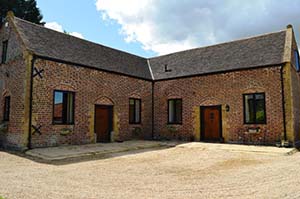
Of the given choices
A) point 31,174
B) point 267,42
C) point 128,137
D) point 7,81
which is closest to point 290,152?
point 267,42

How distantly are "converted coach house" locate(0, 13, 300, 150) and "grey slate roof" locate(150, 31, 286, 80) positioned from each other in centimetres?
6

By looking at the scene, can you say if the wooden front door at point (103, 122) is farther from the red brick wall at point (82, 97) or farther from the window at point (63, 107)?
the window at point (63, 107)

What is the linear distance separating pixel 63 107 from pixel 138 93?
5329 millimetres

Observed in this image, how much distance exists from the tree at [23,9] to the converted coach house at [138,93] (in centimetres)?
1465

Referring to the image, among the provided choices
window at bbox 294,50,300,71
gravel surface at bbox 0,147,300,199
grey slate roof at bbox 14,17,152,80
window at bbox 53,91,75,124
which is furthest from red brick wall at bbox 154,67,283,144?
window at bbox 53,91,75,124

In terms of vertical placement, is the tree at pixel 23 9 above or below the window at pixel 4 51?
above

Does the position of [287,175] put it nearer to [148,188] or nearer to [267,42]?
[148,188]

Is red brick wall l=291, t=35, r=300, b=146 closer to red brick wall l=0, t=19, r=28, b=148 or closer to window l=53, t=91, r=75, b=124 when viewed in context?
window l=53, t=91, r=75, b=124

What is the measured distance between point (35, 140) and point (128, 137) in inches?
220

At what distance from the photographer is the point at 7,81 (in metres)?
12.6

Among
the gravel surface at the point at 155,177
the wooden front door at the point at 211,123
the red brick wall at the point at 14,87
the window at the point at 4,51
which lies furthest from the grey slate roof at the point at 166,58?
the gravel surface at the point at 155,177

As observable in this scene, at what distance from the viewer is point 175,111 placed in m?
16.0

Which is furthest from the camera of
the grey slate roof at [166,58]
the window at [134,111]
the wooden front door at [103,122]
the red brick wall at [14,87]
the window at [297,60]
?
the window at [134,111]

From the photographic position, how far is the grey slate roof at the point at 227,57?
13.3 metres
